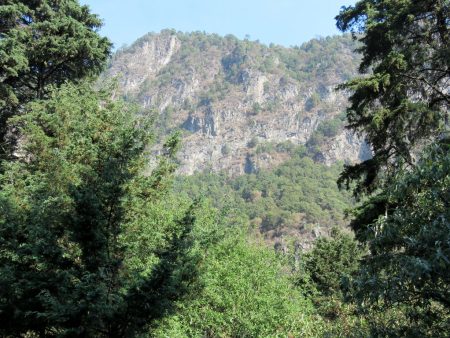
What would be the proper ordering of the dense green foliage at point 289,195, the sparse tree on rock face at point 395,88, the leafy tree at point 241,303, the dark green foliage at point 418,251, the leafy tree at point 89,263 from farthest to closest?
the dense green foliage at point 289,195 < the leafy tree at point 241,303 < the sparse tree on rock face at point 395,88 < the leafy tree at point 89,263 < the dark green foliage at point 418,251

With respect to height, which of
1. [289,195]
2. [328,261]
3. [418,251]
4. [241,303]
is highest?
[289,195]

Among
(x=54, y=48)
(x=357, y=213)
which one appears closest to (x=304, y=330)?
(x=357, y=213)

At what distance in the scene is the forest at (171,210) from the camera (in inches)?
220

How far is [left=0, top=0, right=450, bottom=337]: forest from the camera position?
220 inches

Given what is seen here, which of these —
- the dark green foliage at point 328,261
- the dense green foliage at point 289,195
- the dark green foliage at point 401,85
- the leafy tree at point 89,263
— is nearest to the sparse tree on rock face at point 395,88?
the dark green foliage at point 401,85

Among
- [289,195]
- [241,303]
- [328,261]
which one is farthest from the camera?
[289,195]

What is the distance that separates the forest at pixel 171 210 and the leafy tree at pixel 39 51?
73 millimetres

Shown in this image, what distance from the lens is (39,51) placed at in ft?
54.3

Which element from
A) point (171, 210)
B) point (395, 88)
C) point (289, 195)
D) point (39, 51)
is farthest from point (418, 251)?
point (289, 195)

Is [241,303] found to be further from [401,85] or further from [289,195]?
[289,195]

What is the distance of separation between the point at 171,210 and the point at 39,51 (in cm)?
787

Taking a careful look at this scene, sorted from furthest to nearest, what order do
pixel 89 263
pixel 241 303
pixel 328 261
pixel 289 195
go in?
pixel 289 195 → pixel 328 261 → pixel 241 303 → pixel 89 263

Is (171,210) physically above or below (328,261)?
above

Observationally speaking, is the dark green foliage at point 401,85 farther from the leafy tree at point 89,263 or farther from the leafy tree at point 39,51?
the leafy tree at point 39,51
